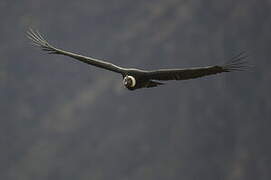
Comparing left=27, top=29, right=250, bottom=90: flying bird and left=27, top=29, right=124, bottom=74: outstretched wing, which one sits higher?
left=27, top=29, right=124, bottom=74: outstretched wing

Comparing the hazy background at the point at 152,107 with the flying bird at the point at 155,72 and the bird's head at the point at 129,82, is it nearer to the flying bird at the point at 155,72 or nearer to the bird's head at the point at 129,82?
the flying bird at the point at 155,72

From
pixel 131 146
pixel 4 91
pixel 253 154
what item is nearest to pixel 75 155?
pixel 131 146

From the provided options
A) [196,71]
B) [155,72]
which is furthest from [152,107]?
[196,71]

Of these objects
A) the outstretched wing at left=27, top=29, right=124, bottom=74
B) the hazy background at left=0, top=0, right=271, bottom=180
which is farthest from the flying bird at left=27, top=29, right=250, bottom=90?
the hazy background at left=0, top=0, right=271, bottom=180

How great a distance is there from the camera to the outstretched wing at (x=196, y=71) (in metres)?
22.2

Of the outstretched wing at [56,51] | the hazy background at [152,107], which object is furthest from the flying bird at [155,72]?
the hazy background at [152,107]

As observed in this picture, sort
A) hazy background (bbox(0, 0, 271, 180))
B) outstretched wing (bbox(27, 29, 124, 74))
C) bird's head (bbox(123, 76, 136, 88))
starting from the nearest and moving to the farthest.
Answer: bird's head (bbox(123, 76, 136, 88)) < outstretched wing (bbox(27, 29, 124, 74)) < hazy background (bbox(0, 0, 271, 180))

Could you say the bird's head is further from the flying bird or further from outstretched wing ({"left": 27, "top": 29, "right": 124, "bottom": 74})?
outstretched wing ({"left": 27, "top": 29, "right": 124, "bottom": 74})

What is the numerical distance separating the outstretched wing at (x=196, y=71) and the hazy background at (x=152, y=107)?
130 meters

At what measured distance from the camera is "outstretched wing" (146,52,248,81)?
22.2 m

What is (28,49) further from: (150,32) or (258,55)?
(258,55)

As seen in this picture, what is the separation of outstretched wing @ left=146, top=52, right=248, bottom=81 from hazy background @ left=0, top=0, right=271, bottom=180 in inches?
5122

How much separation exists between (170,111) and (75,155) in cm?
2135

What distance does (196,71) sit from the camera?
22703 mm
